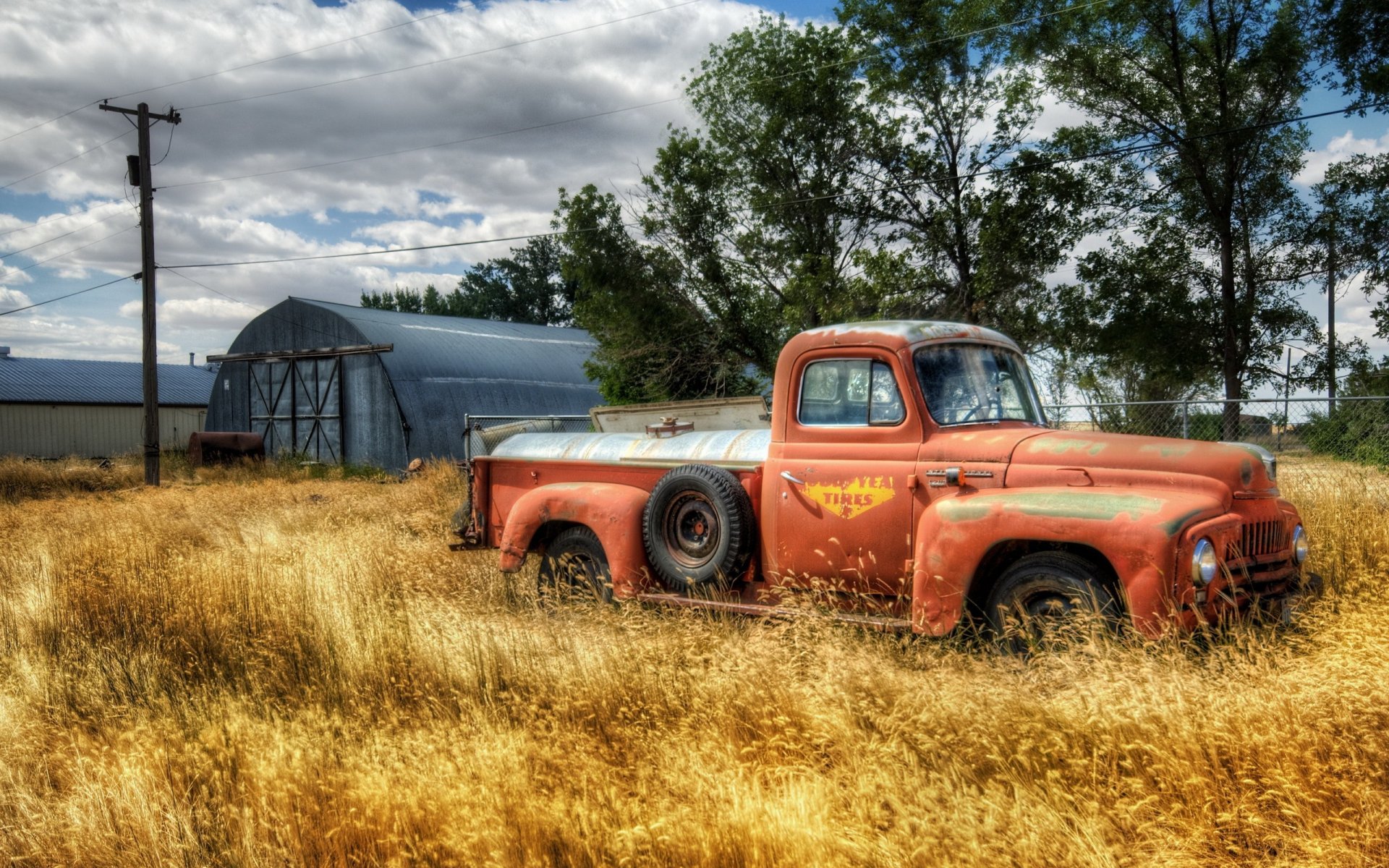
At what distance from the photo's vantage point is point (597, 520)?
6.97 m

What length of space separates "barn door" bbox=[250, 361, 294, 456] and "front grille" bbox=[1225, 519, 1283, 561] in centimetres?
2577

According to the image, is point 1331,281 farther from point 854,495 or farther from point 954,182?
point 854,495

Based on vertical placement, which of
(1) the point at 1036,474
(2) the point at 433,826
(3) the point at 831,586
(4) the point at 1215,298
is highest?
(4) the point at 1215,298

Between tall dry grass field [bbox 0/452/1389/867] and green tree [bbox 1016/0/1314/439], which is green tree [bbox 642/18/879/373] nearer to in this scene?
green tree [bbox 1016/0/1314/439]

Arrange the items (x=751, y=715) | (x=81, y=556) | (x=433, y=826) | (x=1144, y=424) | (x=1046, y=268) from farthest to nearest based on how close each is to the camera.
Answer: (x=1046, y=268) < (x=1144, y=424) < (x=81, y=556) < (x=751, y=715) < (x=433, y=826)

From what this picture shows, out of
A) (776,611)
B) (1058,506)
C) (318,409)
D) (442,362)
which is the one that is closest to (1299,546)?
(1058,506)

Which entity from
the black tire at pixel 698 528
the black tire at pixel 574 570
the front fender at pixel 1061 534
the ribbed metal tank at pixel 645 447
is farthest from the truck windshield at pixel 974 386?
the black tire at pixel 574 570

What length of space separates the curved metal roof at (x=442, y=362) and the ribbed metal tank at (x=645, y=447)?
1715 cm

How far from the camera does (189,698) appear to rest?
561 cm

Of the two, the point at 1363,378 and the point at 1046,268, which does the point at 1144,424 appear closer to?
the point at 1046,268

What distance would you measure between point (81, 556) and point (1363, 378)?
23.5 metres

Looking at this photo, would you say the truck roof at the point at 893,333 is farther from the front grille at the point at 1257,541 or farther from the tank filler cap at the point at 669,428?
the front grille at the point at 1257,541

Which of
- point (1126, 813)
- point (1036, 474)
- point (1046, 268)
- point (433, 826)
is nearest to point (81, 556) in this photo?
point (433, 826)

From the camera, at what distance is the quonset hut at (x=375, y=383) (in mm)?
24703
